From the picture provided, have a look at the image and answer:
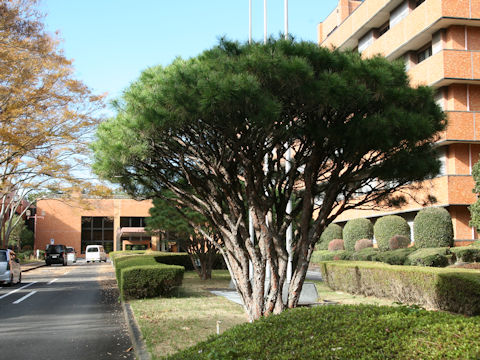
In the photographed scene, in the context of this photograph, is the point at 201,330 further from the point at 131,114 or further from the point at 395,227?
the point at 395,227

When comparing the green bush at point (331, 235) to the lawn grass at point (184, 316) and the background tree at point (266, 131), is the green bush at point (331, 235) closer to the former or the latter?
the lawn grass at point (184, 316)

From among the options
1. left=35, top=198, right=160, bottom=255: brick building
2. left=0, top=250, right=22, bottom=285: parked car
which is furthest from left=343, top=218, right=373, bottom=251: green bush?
left=35, top=198, right=160, bottom=255: brick building

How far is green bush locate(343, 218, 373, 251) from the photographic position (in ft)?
101

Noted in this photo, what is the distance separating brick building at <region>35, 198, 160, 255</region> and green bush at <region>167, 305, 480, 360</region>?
210 feet

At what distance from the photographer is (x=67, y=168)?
24.1 m

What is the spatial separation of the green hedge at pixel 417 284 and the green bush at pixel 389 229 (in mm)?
9845

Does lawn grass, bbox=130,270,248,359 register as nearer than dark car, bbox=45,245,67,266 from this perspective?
Yes

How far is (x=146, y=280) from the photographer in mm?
14328

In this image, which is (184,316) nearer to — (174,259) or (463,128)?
(174,259)

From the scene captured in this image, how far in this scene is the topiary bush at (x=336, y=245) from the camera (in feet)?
110

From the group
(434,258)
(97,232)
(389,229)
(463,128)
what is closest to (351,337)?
(434,258)

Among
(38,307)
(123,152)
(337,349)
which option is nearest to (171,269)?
(38,307)

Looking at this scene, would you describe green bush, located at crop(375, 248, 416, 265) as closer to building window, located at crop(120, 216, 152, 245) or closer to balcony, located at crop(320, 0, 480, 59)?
balcony, located at crop(320, 0, 480, 59)

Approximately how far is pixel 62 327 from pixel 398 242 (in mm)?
18165
